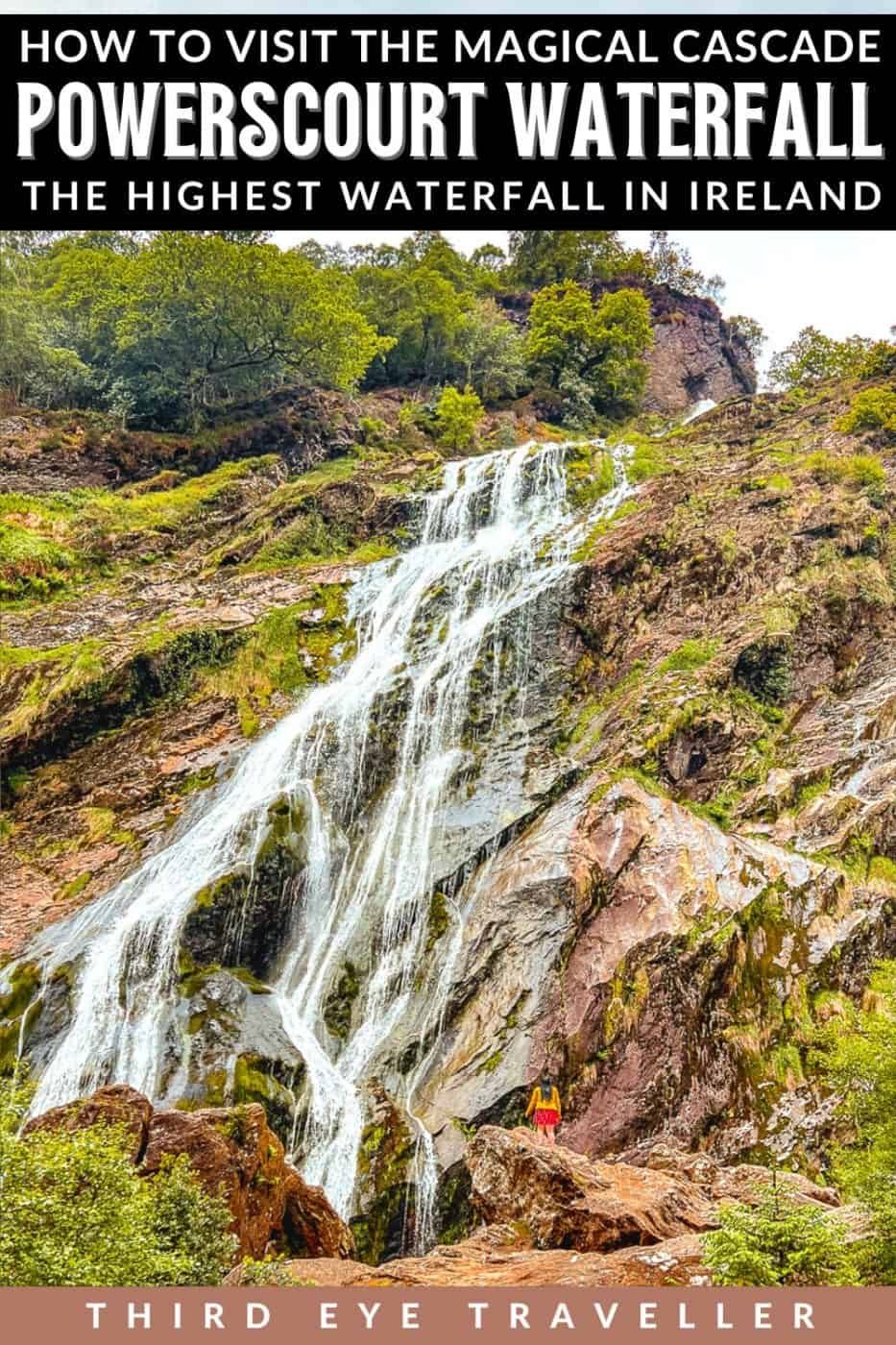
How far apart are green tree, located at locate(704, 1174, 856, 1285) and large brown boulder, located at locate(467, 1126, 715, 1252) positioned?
12.1ft

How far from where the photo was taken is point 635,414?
52.9m

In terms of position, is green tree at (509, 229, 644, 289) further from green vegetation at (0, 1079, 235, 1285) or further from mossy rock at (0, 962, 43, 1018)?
green vegetation at (0, 1079, 235, 1285)

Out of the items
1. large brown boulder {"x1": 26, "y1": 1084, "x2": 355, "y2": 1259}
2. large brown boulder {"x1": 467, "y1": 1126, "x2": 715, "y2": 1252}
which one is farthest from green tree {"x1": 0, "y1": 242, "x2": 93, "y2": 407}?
large brown boulder {"x1": 467, "y1": 1126, "x2": 715, "y2": 1252}

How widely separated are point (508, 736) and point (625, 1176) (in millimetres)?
11820

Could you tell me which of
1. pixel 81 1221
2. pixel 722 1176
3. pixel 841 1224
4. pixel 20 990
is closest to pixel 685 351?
pixel 20 990

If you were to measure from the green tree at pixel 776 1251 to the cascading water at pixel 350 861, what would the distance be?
859 centimetres

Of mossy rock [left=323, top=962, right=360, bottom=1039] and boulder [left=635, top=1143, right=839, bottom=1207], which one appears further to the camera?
mossy rock [left=323, top=962, right=360, bottom=1039]

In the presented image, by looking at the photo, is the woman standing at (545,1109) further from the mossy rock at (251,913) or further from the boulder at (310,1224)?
the mossy rock at (251,913)

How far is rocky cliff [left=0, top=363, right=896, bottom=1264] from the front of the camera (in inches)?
629

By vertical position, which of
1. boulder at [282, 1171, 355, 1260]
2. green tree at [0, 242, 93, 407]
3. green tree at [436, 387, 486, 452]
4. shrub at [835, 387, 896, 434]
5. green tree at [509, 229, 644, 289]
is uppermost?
green tree at [509, 229, 644, 289]

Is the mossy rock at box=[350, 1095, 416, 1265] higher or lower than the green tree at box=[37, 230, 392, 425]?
lower

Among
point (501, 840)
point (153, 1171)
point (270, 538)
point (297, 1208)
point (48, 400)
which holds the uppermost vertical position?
point (48, 400)

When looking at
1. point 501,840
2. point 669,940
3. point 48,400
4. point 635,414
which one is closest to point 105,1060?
point 501,840

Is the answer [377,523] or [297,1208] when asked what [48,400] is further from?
[297,1208]
